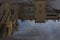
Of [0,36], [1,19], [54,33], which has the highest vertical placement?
[1,19]

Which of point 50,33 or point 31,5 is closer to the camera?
point 31,5

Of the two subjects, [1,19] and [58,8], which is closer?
[1,19]

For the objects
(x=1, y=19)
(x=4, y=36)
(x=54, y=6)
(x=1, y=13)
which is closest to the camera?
(x=4, y=36)

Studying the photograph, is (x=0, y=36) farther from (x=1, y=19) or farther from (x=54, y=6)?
(x=54, y=6)

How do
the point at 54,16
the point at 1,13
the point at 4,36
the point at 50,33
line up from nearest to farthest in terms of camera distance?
the point at 4,36 < the point at 1,13 < the point at 54,16 < the point at 50,33

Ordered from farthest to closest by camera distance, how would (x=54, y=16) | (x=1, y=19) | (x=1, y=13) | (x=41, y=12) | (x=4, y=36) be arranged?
(x=54, y=16) < (x=41, y=12) < (x=1, y=13) < (x=1, y=19) < (x=4, y=36)

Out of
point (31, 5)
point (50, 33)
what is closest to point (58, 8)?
point (31, 5)

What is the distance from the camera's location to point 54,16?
14.1 ft

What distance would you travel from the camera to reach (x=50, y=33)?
231 inches

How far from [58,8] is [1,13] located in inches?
67.4

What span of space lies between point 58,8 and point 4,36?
2.22 meters

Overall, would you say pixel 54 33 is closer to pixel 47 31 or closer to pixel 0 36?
pixel 47 31

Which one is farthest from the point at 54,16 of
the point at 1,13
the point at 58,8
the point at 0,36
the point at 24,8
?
the point at 0,36

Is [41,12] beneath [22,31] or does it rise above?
above
